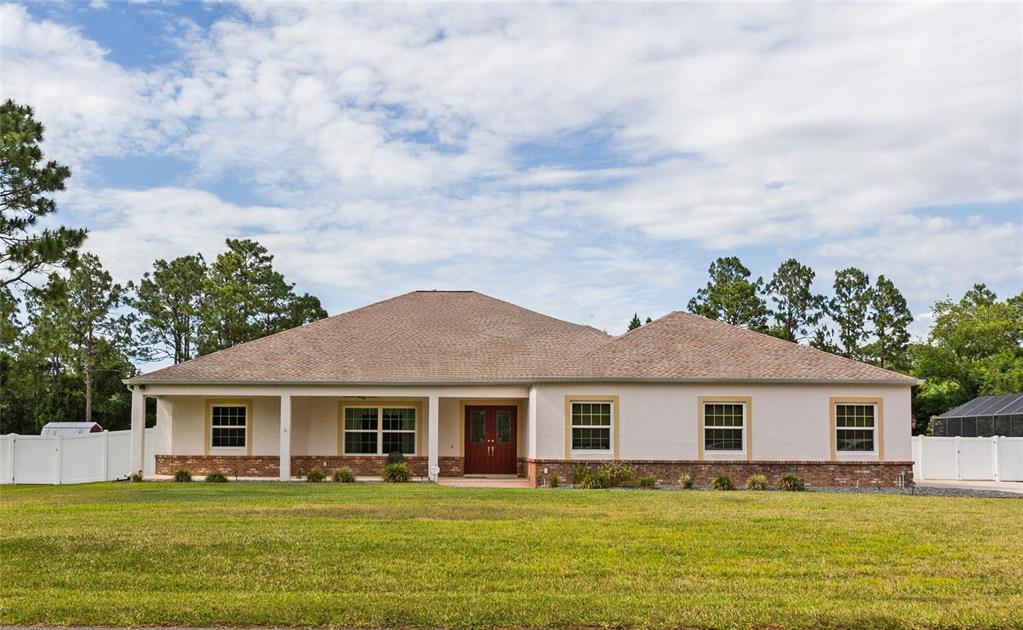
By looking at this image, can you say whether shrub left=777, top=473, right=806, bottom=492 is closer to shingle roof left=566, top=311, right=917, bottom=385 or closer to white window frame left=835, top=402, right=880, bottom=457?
white window frame left=835, top=402, right=880, bottom=457

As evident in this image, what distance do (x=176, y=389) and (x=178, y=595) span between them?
18932 mm

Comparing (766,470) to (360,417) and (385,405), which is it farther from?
(360,417)

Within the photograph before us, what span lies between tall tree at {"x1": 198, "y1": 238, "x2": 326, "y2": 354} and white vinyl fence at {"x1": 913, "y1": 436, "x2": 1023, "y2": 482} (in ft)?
117

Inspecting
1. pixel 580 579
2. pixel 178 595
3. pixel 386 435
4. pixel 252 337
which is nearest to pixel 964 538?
pixel 580 579

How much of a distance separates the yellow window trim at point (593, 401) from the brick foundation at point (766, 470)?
364 millimetres

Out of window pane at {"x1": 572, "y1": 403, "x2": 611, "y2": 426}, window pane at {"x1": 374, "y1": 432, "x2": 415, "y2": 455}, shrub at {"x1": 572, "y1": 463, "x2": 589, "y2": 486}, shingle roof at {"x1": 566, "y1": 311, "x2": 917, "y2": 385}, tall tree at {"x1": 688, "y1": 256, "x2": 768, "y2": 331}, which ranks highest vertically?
tall tree at {"x1": 688, "y1": 256, "x2": 768, "y2": 331}

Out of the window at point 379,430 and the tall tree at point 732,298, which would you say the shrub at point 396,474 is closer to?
the window at point 379,430

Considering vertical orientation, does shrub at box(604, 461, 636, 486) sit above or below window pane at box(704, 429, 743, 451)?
below

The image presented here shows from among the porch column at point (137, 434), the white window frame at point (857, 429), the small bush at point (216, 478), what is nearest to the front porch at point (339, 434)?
the porch column at point (137, 434)

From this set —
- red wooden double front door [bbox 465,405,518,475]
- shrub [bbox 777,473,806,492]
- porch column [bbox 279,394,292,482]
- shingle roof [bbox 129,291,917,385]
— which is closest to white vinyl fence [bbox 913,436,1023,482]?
shingle roof [bbox 129,291,917,385]

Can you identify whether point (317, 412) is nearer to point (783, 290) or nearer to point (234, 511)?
point (234, 511)

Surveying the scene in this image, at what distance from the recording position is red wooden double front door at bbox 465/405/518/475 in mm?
28781

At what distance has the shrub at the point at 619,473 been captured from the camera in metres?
24.7

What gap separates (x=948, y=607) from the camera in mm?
9078
